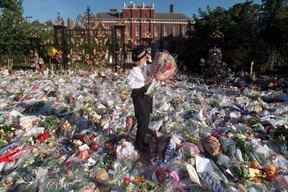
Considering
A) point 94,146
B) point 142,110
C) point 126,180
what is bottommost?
point 126,180

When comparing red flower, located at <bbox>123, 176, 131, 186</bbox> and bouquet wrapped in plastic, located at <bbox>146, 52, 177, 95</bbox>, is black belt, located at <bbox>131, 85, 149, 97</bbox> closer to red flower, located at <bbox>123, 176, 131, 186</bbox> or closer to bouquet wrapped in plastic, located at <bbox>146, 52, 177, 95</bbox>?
bouquet wrapped in plastic, located at <bbox>146, 52, 177, 95</bbox>

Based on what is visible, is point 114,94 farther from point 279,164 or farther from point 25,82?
point 279,164

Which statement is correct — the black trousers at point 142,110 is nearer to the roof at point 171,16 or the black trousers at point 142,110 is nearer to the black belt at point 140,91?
the black belt at point 140,91

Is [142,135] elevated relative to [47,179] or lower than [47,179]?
elevated

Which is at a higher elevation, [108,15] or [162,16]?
[108,15]

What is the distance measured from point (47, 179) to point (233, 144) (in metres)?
2.05

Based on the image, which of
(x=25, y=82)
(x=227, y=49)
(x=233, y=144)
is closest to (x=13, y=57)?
(x=25, y=82)

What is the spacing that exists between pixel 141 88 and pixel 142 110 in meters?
0.26

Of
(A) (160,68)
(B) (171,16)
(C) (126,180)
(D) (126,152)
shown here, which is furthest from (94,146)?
(B) (171,16)

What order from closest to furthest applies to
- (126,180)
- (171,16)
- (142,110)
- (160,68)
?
(126,180), (160,68), (142,110), (171,16)

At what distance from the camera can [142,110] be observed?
4297 mm

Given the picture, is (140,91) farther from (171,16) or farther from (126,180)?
(171,16)

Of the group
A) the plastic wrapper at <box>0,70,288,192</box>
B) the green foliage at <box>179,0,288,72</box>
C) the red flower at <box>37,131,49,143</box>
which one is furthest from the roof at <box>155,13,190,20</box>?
the red flower at <box>37,131,49,143</box>

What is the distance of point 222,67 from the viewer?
11961mm
